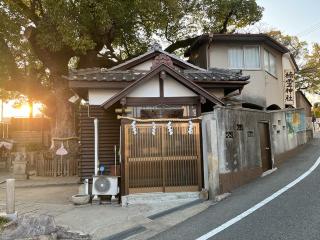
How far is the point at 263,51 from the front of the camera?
19.7 metres

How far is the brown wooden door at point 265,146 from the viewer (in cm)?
1377

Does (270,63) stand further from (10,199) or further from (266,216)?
Answer: (10,199)

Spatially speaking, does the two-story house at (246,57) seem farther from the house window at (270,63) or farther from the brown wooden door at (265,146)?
the brown wooden door at (265,146)

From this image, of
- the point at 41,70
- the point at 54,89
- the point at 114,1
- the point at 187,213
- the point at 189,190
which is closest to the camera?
the point at 187,213

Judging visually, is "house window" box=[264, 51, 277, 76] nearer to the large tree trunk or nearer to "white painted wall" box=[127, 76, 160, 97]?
"white painted wall" box=[127, 76, 160, 97]

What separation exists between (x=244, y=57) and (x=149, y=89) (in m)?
10.2

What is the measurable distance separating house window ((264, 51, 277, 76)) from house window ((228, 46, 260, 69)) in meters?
1.06

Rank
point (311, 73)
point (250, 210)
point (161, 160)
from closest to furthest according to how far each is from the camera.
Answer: point (250, 210) → point (161, 160) → point (311, 73)

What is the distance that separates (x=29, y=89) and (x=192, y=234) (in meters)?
18.5

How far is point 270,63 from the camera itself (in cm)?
2130

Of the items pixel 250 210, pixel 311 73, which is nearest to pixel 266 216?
pixel 250 210

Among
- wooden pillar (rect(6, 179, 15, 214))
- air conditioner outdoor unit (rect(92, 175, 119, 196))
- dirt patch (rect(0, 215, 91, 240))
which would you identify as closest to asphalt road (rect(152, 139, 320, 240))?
dirt patch (rect(0, 215, 91, 240))

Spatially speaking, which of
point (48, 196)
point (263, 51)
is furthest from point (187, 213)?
point (263, 51)

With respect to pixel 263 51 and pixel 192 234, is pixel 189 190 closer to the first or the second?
pixel 192 234
